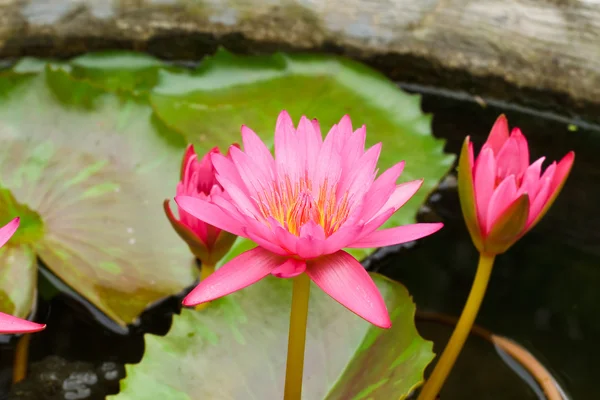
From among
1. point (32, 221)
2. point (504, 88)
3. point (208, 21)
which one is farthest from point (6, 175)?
point (504, 88)

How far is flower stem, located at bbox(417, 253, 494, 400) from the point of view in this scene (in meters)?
0.78

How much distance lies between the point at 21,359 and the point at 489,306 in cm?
86

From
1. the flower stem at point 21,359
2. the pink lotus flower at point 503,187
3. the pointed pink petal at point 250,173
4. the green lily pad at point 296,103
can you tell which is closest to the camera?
the pointed pink petal at point 250,173

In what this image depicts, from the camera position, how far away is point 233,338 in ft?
2.64

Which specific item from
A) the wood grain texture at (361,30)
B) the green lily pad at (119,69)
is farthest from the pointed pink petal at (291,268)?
the wood grain texture at (361,30)

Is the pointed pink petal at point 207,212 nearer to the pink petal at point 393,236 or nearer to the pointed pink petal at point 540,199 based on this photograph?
the pink petal at point 393,236

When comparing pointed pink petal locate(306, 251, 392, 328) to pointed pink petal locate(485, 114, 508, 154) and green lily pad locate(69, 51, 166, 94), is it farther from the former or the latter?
green lily pad locate(69, 51, 166, 94)

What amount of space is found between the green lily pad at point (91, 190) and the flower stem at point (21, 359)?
7 cm

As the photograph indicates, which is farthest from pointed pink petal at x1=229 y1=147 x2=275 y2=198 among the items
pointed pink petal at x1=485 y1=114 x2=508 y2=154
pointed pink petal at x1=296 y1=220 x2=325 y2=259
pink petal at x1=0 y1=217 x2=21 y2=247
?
pointed pink petal at x1=485 y1=114 x2=508 y2=154

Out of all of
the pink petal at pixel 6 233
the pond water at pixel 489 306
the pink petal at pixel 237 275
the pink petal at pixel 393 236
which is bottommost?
the pond water at pixel 489 306

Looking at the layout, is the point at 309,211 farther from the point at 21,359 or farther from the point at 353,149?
the point at 21,359

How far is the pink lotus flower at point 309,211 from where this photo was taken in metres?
0.53

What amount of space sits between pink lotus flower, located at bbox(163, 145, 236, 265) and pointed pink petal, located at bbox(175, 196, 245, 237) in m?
0.14

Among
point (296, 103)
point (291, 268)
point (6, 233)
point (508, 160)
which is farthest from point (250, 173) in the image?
point (296, 103)
